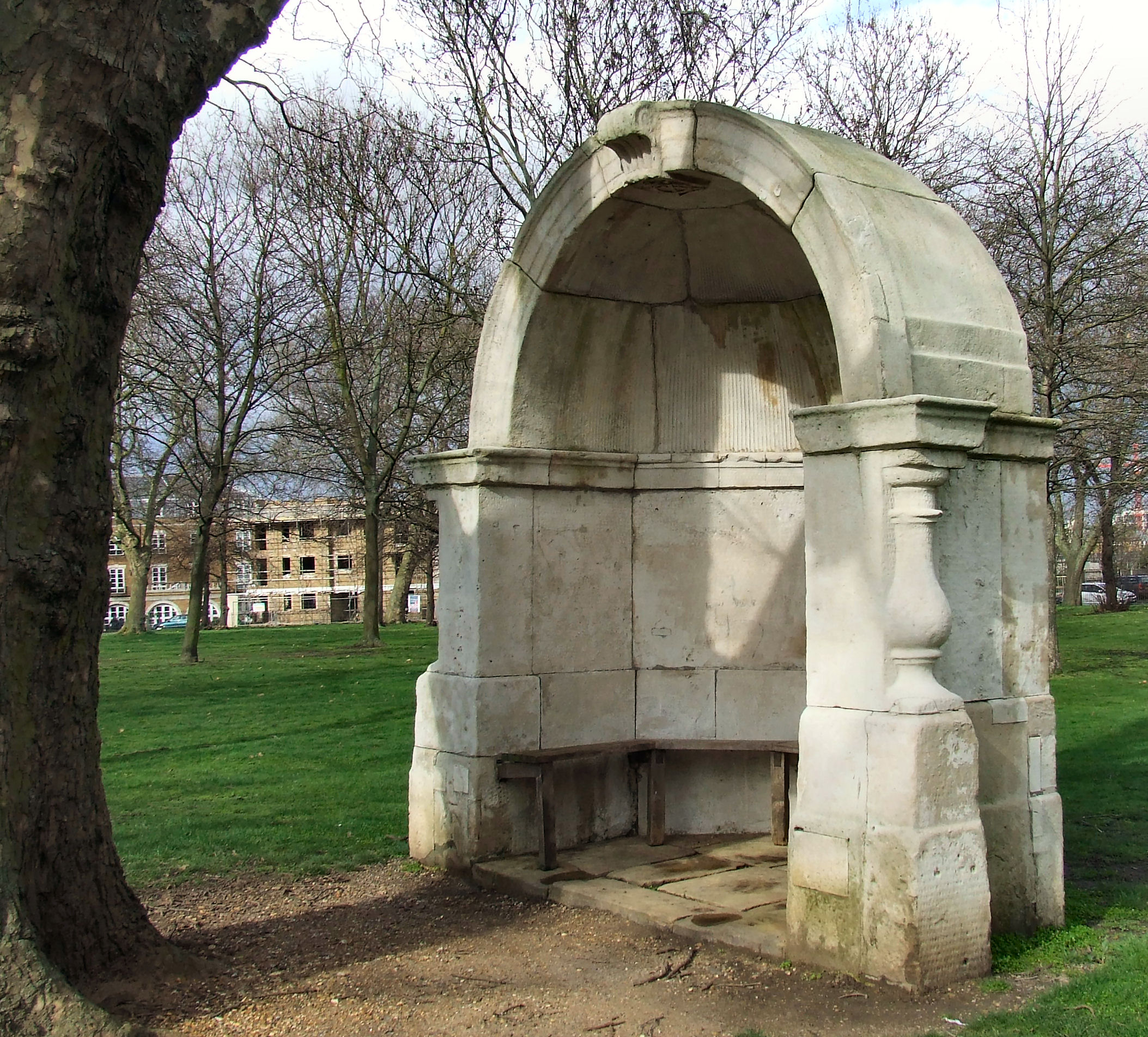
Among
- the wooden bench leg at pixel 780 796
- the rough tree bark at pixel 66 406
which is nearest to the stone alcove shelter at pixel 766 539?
the wooden bench leg at pixel 780 796

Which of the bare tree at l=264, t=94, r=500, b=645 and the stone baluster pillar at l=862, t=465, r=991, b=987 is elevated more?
the bare tree at l=264, t=94, r=500, b=645

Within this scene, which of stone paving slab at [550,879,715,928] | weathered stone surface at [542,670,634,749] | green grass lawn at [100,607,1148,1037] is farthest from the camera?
weathered stone surface at [542,670,634,749]

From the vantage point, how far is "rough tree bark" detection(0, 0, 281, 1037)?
387 centimetres

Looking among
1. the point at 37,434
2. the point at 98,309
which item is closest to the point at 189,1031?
the point at 37,434

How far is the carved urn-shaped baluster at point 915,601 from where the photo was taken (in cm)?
461

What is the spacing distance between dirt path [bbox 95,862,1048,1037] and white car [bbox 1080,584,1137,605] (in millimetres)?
28301

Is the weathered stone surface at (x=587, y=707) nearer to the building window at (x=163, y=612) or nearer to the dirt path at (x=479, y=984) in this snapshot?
the dirt path at (x=479, y=984)

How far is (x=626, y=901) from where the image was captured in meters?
5.68

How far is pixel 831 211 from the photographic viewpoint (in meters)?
4.96

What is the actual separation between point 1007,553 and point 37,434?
3.96 meters

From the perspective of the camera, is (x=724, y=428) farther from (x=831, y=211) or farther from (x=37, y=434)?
(x=37, y=434)

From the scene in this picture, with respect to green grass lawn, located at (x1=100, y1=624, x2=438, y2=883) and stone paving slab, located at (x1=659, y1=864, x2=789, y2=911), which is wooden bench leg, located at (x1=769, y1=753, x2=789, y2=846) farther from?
green grass lawn, located at (x1=100, y1=624, x2=438, y2=883)

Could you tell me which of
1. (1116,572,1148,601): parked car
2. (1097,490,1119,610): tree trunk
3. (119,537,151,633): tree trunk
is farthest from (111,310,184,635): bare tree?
(1116,572,1148,601): parked car

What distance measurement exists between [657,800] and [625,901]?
1.27m
